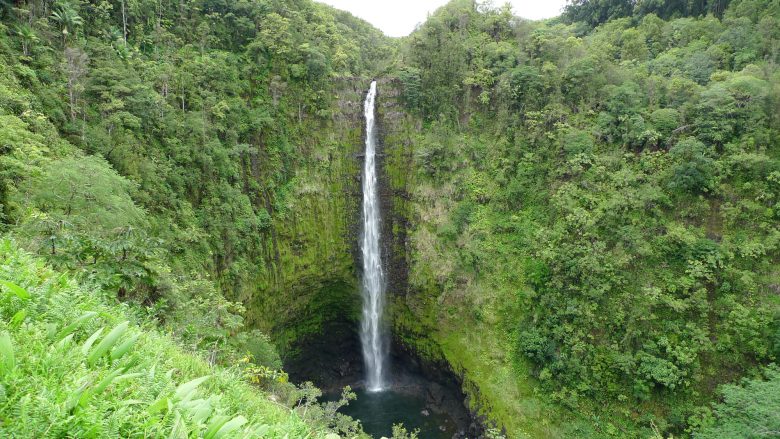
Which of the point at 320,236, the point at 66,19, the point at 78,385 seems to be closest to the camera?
the point at 78,385

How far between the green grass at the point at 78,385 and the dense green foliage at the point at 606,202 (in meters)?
13.9

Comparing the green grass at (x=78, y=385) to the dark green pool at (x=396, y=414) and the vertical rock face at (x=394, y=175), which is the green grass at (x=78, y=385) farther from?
the vertical rock face at (x=394, y=175)

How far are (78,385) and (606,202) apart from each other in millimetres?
17038

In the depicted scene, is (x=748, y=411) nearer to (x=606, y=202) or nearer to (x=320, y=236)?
(x=606, y=202)

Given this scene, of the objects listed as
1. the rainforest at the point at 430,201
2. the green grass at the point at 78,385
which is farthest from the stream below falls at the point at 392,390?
the green grass at the point at 78,385

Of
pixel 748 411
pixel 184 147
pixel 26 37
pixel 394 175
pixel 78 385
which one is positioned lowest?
pixel 748 411

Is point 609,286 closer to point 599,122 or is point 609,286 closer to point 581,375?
point 581,375

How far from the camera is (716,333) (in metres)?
13.0

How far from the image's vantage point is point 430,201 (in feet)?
65.8

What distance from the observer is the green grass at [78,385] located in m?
1.79

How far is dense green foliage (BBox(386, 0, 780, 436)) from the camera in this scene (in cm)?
1317

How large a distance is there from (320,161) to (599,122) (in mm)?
13255

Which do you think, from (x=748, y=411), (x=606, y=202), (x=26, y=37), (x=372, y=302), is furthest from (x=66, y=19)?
(x=748, y=411)

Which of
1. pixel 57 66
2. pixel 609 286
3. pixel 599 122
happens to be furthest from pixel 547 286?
pixel 57 66
